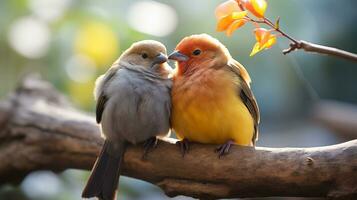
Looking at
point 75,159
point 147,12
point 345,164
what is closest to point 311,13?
point 147,12

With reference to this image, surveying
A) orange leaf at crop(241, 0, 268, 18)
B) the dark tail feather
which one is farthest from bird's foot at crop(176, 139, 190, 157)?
orange leaf at crop(241, 0, 268, 18)

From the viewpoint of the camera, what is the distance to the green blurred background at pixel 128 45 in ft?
13.7

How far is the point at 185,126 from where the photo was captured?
2.89 metres

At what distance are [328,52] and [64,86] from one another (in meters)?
2.86

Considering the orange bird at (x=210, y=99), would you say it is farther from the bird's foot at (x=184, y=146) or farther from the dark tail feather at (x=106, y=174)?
the dark tail feather at (x=106, y=174)

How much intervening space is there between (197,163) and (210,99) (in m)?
0.30

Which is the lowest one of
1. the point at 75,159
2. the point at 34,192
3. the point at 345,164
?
the point at 34,192

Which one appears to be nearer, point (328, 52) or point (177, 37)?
point (328, 52)

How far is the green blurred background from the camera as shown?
417cm

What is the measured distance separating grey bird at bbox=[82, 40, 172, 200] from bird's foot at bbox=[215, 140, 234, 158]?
12.0 inches

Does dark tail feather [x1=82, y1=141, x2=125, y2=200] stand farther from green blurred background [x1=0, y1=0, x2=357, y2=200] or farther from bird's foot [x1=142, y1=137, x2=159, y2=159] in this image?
green blurred background [x1=0, y1=0, x2=357, y2=200]

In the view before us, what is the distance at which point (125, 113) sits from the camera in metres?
2.95

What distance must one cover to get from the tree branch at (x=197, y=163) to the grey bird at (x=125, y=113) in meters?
0.08

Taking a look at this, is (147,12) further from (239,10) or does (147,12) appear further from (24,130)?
(239,10)
